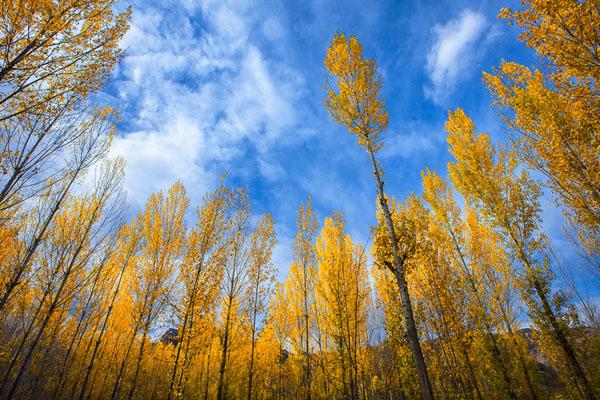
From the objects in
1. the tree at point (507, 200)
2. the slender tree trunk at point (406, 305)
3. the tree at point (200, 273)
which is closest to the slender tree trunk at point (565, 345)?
the tree at point (507, 200)

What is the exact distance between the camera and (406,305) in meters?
5.30

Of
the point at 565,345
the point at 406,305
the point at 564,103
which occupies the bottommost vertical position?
the point at 565,345

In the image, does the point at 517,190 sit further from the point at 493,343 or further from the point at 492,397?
the point at 492,397

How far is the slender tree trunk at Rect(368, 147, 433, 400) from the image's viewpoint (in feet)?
15.2

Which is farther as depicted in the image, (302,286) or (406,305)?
(302,286)

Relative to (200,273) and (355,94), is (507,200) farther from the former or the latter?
(200,273)

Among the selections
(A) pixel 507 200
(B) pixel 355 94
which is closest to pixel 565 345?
(A) pixel 507 200

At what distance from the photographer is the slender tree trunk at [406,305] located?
15.2 feet

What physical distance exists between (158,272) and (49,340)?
601 cm

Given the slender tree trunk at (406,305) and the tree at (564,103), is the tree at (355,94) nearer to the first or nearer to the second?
the slender tree trunk at (406,305)

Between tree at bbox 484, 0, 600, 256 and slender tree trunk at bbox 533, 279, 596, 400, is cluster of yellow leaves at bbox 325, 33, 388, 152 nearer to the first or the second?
tree at bbox 484, 0, 600, 256

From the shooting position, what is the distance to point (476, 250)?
41.5 ft

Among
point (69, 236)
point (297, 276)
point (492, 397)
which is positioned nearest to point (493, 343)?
point (492, 397)

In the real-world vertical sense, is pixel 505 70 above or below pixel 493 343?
above
